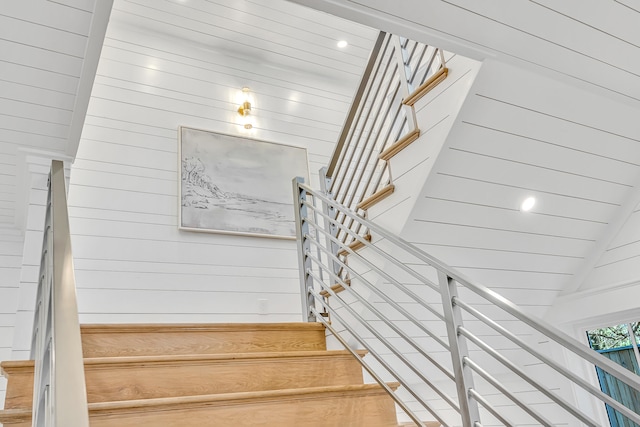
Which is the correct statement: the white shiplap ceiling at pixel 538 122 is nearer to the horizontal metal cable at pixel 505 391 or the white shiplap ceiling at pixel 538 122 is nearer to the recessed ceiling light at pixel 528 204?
the recessed ceiling light at pixel 528 204

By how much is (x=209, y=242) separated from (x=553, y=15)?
8.53 feet

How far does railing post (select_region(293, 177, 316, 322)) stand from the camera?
8.70 feet

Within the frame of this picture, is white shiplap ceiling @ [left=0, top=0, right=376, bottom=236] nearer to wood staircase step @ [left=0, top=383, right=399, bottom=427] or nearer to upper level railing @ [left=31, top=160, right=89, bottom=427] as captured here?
upper level railing @ [left=31, top=160, right=89, bottom=427]

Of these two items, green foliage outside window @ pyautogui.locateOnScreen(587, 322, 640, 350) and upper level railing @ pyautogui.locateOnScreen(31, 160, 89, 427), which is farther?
green foliage outside window @ pyautogui.locateOnScreen(587, 322, 640, 350)

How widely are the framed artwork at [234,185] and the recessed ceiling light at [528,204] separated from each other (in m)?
1.93

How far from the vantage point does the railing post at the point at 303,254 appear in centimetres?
265

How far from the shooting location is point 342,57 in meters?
4.55

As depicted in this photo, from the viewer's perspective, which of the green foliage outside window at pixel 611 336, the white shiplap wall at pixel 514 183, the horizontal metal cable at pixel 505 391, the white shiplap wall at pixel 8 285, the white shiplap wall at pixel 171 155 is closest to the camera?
the horizontal metal cable at pixel 505 391

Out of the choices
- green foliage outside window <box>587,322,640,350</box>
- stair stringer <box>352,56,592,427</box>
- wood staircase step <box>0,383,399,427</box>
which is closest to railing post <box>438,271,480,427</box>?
stair stringer <box>352,56,592,427</box>

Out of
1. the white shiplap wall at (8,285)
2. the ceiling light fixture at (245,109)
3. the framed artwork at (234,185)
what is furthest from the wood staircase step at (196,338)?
the ceiling light fixture at (245,109)

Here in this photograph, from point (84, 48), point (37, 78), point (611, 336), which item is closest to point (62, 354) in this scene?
point (84, 48)

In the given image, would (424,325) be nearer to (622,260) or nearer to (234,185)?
(622,260)

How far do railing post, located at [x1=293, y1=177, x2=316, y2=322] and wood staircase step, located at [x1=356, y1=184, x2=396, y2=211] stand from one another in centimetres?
37

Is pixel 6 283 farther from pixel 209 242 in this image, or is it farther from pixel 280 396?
pixel 280 396
